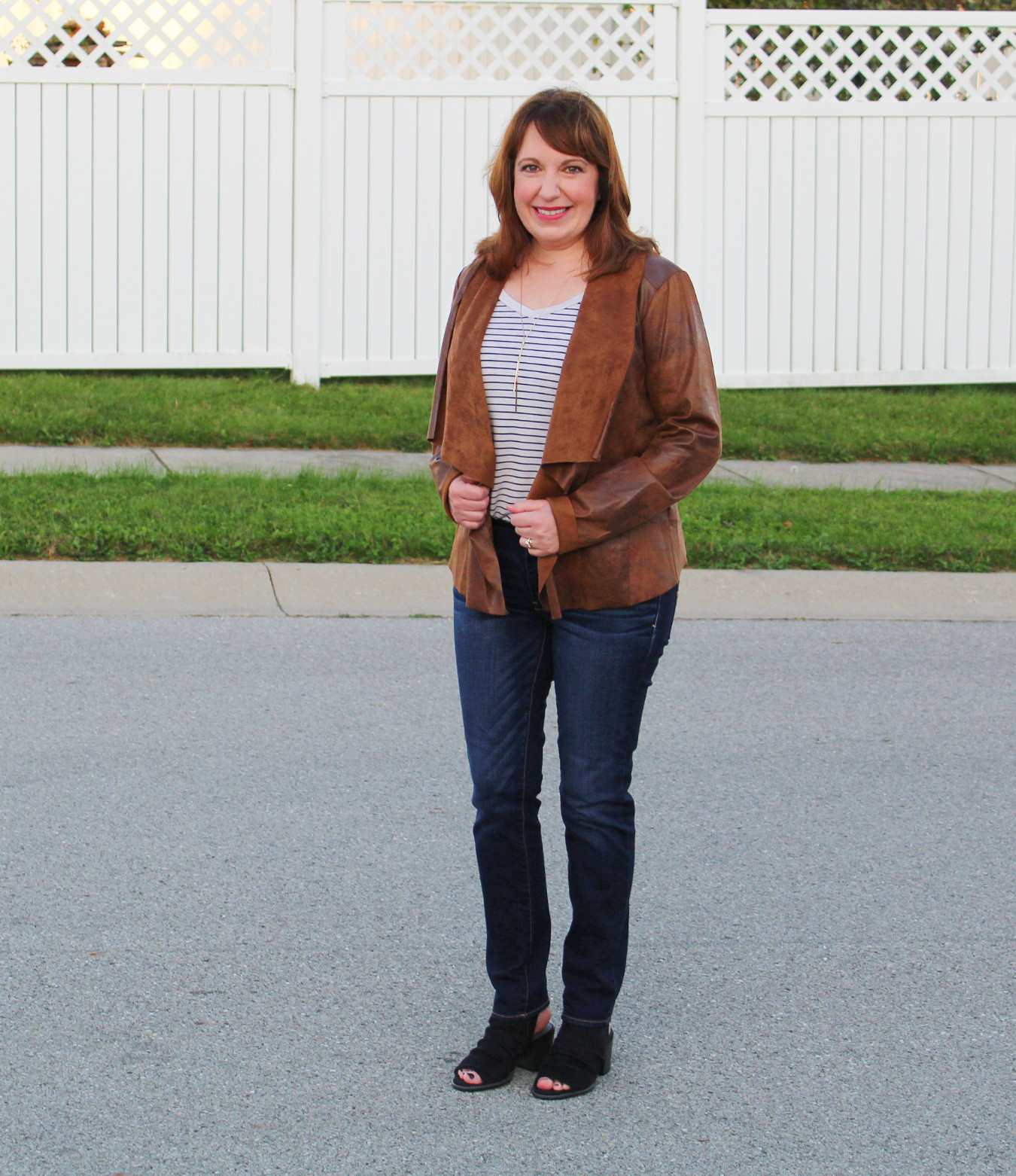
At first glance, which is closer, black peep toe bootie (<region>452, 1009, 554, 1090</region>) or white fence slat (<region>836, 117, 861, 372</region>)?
black peep toe bootie (<region>452, 1009, 554, 1090</region>)

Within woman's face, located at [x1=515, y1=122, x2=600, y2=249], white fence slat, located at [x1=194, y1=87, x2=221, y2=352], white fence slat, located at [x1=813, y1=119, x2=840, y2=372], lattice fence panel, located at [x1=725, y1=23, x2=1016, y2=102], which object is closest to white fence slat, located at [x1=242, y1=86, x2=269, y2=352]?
white fence slat, located at [x1=194, y1=87, x2=221, y2=352]

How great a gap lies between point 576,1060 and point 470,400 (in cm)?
130

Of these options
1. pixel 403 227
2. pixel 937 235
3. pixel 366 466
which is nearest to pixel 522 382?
pixel 366 466

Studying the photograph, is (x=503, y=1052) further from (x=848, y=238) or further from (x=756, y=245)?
(x=848, y=238)

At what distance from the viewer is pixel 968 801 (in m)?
4.87

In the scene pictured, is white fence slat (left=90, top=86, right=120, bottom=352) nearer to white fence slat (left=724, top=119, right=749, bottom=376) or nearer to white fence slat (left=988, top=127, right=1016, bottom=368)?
white fence slat (left=724, top=119, right=749, bottom=376)

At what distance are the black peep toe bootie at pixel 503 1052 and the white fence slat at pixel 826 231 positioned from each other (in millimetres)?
9644

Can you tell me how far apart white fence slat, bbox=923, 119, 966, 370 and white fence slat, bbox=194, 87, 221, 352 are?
5.31m

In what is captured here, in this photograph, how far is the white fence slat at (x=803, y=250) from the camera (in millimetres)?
11930

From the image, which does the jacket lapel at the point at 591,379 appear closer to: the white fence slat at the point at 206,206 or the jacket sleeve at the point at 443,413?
the jacket sleeve at the point at 443,413

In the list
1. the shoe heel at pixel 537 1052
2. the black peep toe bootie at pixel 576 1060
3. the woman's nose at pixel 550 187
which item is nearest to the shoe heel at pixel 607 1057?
the black peep toe bootie at pixel 576 1060

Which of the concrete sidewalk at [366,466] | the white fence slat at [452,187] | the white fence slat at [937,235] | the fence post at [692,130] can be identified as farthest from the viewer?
the white fence slat at [937,235]

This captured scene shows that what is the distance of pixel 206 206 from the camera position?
36.8 ft

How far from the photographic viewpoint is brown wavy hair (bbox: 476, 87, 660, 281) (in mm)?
2961
